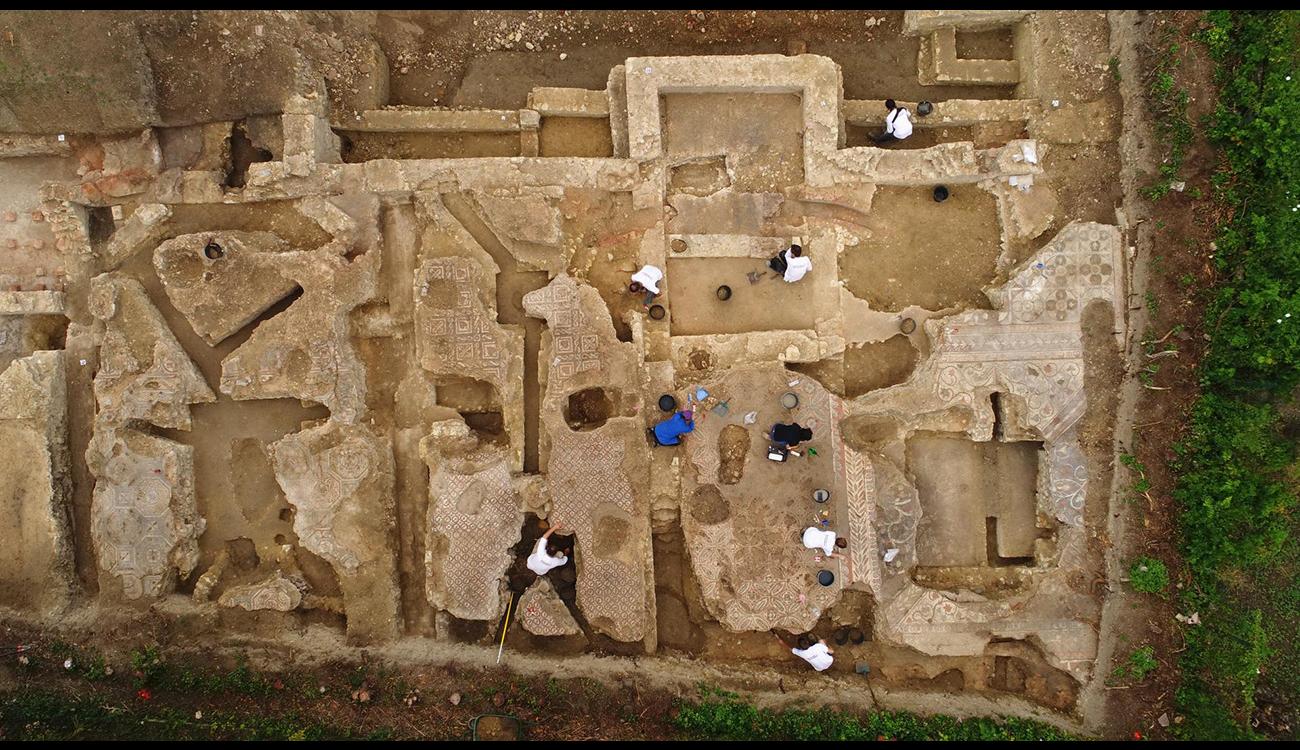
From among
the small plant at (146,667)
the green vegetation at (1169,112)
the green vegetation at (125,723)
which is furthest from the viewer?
the green vegetation at (1169,112)

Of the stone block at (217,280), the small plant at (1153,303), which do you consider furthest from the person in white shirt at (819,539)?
the stone block at (217,280)

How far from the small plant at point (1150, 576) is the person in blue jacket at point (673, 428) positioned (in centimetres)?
442

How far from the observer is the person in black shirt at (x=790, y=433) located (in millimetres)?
6539

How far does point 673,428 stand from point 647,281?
142 cm

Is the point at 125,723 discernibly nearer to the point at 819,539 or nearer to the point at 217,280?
the point at 217,280

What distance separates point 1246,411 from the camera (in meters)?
6.53

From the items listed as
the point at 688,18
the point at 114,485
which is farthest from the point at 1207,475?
the point at 114,485

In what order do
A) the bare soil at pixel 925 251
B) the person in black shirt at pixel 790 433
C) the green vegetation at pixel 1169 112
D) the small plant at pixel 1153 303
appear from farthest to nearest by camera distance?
the bare soil at pixel 925 251, the small plant at pixel 1153 303, the green vegetation at pixel 1169 112, the person in black shirt at pixel 790 433

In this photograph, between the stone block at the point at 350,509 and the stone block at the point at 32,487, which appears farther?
the stone block at the point at 32,487

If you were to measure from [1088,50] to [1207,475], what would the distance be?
4257 mm

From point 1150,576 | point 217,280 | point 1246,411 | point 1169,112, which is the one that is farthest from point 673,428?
point 1169,112

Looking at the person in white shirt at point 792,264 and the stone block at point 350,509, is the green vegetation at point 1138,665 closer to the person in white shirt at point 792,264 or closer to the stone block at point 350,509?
the person in white shirt at point 792,264

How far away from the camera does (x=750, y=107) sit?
7227 mm

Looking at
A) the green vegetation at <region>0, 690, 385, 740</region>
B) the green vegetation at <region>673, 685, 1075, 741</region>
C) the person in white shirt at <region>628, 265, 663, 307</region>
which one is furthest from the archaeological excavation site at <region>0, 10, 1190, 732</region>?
the green vegetation at <region>0, 690, 385, 740</region>
